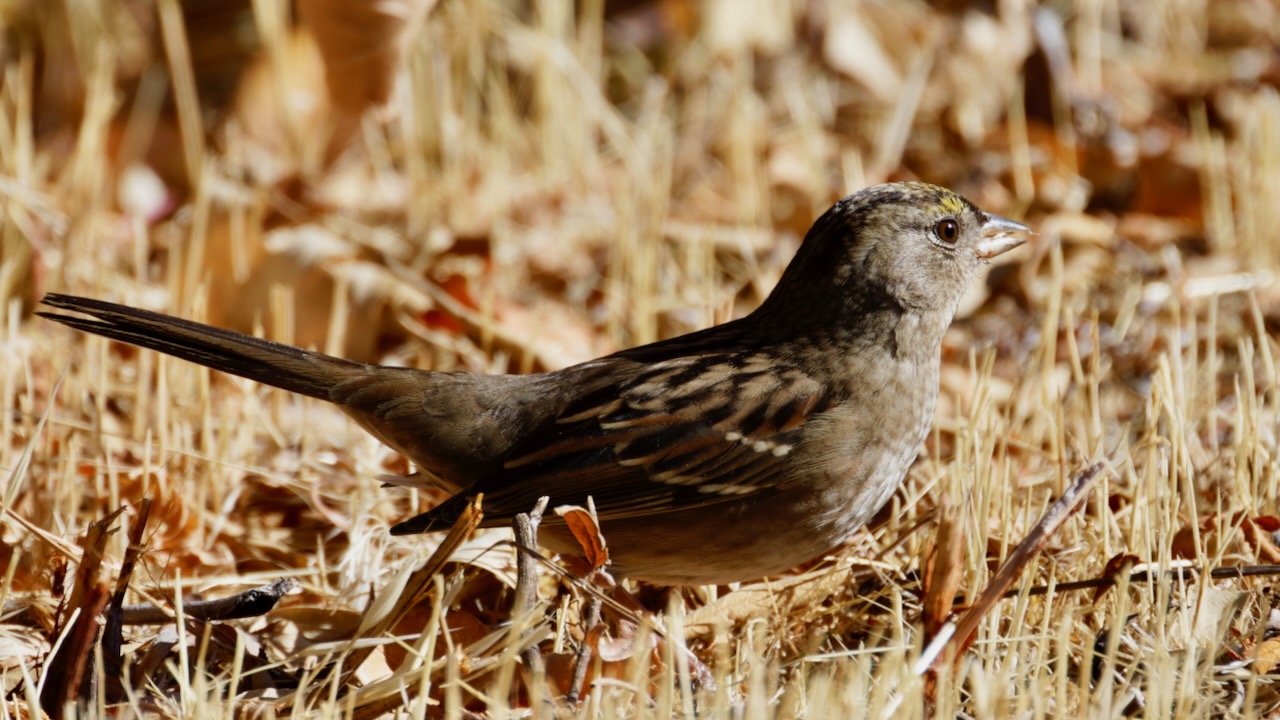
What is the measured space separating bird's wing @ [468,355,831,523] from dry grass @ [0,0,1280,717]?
24cm

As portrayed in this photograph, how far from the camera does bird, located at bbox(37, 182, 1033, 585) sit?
3.19 meters

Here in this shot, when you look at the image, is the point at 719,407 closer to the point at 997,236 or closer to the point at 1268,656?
the point at 997,236

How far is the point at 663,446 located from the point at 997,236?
1.01 metres

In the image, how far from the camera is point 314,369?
133 inches

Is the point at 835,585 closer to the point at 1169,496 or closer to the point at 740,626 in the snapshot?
the point at 740,626

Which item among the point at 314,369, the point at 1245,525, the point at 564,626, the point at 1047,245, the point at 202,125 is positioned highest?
the point at 202,125

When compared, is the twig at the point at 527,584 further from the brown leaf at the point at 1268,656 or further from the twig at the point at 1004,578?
the brown leaf at the point at 1268,656

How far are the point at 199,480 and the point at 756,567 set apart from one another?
1527 mm

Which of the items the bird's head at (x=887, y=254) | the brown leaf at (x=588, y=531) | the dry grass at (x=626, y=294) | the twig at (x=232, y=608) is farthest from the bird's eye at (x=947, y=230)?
the twig at (x=232, y=608)

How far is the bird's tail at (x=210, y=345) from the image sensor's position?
3174 millimetres

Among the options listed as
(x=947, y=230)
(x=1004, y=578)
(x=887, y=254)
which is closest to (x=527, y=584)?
(x=1004, y=578)

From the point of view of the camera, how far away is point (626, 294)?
501 cm

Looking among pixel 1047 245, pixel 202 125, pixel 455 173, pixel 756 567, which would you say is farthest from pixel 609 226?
pixel 756 567

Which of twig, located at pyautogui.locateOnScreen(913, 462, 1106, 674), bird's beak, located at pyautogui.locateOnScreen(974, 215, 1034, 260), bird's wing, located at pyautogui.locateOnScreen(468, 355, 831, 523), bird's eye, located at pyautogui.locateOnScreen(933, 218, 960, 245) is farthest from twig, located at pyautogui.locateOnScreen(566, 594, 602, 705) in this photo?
bird's beak, located at pyautogui.locateOnScreen(974, 215, 1034, 260)
